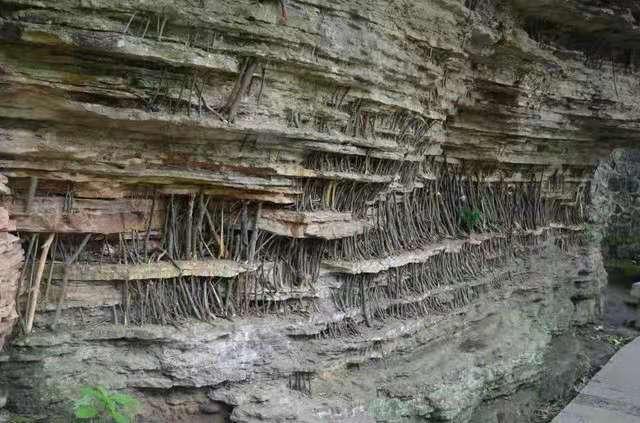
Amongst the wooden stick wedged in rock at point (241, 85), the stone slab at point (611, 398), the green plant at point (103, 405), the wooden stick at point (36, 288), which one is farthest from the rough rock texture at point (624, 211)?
the wooden stick at point (36, 288)

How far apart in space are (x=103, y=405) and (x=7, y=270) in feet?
3.22

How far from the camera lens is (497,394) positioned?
6.12 m

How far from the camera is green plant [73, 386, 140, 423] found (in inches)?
124

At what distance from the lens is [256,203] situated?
4.34 metres

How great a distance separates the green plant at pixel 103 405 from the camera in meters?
3.14

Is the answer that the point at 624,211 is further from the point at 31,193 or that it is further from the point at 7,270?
the point at 7,270

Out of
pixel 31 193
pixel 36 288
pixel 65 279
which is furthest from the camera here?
pixel 65 279

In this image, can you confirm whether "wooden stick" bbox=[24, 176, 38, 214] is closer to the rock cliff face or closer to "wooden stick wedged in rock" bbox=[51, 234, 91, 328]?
the rock cliff face

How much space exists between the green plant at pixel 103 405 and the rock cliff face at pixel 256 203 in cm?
20

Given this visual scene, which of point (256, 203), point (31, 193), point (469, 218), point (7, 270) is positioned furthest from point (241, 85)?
A: point (469, 218)

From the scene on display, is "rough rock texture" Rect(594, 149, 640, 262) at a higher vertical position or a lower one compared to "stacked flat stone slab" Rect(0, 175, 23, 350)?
higher

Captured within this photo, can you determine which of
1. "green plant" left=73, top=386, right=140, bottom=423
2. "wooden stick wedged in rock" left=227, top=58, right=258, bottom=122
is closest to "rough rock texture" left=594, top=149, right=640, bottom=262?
"wooden stick wedged in rock" left=227, top=58, right=258, bottom=122

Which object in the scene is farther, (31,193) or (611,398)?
(611,398)

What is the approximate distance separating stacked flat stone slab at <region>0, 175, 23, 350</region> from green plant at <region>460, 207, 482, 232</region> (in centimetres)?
509
